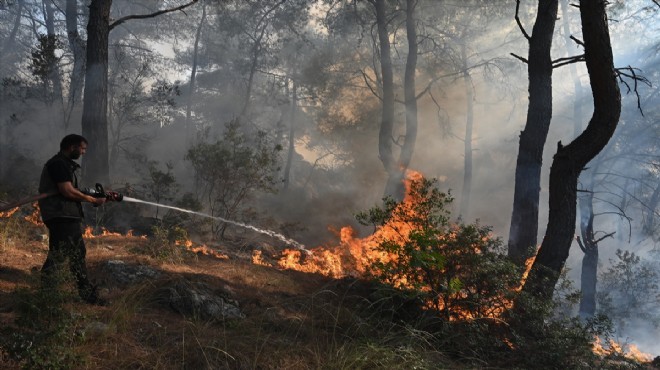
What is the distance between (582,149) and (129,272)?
6.04m

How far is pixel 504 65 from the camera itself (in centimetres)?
2516

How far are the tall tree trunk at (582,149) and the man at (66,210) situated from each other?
5.01m

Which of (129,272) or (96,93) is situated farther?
(96,93)

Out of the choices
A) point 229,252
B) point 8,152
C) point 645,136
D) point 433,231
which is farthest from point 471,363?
point 645,136

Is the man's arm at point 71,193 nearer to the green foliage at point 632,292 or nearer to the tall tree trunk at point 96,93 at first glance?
the tall tree trunk at point 96,93

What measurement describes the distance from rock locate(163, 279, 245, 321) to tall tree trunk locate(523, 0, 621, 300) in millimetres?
3615

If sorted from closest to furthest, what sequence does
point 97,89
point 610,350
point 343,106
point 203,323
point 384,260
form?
point 203,323, point 610,350, point 384,260, point 97,89, point 343,106

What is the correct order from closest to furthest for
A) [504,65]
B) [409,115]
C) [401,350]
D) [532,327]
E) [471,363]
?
1. [401,350]
2. [471,363]
3. [532,327]
4. [409,115]
5. [504,65]

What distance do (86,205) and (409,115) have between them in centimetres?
1118

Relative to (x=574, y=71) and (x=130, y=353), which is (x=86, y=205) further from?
(x=574, y=71)

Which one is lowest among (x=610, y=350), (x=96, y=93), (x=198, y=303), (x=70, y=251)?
(x=610, y=350)

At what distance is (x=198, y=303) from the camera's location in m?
4.62

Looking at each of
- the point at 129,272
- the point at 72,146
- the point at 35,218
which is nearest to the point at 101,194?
the point at 72,146

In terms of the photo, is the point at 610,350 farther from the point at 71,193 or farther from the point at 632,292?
the point at 632,292
